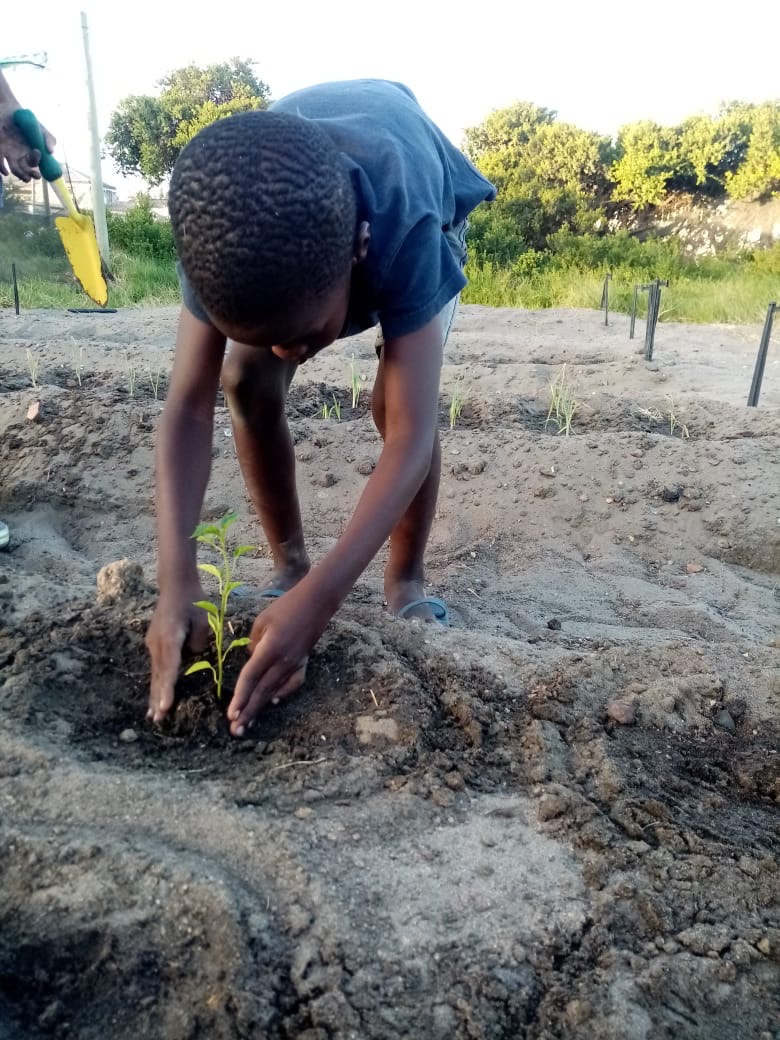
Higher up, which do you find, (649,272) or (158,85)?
(158,85)

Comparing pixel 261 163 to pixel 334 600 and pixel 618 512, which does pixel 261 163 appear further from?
pixel 618 512

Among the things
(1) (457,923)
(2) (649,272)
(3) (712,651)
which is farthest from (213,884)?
(2) (649,272)

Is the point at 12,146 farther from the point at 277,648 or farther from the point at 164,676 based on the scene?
the point at 277,648

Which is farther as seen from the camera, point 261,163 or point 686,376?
point 686,376

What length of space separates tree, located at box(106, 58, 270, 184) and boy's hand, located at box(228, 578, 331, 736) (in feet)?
85.9

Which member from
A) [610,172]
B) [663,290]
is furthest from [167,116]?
[663,290]

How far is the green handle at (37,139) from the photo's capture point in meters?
2.70

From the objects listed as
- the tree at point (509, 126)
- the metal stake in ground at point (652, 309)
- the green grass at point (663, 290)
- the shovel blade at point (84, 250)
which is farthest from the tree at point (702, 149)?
the shovel blade at point (84, 250)

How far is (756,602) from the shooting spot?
2900mm

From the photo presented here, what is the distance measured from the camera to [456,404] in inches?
170

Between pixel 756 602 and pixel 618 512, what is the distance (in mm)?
754

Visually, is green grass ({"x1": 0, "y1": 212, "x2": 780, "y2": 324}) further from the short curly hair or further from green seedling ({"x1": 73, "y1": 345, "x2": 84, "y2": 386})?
the short curly hair

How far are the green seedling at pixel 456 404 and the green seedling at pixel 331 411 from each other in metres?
0.62

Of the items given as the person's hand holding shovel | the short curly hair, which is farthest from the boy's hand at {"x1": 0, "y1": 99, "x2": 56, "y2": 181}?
the short curly hair
